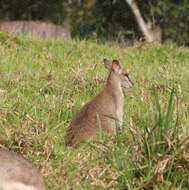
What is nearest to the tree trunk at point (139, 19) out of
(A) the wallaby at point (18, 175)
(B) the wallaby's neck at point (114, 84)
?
(B) the wallaby's neck at point (114, 84)

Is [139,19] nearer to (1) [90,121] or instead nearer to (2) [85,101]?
(2) [85,101]

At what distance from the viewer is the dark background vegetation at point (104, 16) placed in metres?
22.1

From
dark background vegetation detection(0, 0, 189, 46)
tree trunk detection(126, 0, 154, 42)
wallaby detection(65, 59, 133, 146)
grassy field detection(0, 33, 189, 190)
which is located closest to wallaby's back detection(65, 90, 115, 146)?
wallaby detection(65, 59, 133, 146)

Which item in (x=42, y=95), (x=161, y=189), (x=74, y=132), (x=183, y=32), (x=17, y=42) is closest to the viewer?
(x=161, y=189)

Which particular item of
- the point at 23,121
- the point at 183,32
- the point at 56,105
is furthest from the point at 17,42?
the point at 183,32

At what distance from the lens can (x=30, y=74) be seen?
379 inches

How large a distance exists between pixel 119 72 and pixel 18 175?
3.23 m

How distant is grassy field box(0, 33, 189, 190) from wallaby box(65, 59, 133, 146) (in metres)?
0.11

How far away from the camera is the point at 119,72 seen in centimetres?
879

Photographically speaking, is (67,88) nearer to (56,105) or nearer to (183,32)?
(56,105)

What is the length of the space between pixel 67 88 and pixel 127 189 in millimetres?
2955

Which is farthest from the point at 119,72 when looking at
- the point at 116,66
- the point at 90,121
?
the point at 90,121

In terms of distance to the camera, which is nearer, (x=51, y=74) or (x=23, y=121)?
(x=23, y=121)

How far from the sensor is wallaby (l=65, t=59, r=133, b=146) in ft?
22.9
